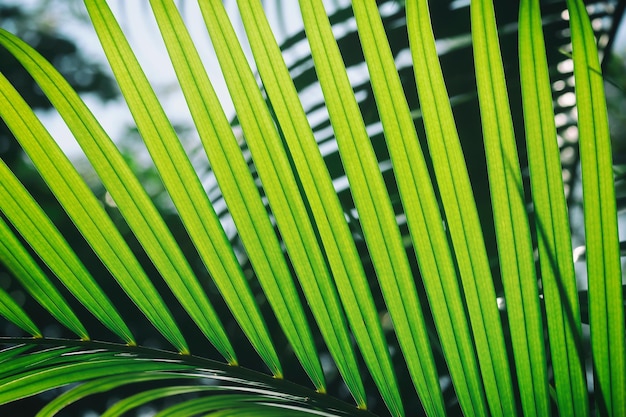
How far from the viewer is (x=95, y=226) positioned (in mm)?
628

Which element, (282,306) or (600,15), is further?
(600,15)

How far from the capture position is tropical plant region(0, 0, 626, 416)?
534 mm

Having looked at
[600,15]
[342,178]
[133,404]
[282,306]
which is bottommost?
[133,404]

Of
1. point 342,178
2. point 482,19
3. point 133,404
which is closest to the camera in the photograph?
point 482,19

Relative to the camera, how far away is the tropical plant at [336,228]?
534 millimetres

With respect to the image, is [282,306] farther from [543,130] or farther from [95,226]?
[543,130]

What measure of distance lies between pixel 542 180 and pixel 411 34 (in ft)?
0.70

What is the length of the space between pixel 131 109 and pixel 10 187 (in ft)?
0.60

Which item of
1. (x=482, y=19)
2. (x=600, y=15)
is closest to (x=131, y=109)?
(x=482, y=19)

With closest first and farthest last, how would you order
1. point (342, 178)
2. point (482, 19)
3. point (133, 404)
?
1. point (482, 19)
2. point (133, 404)
3. point (342, 178)

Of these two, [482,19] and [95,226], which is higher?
[482,19]

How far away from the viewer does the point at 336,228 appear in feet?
1.98

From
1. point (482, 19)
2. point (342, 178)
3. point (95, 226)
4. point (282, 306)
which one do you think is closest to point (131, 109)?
point (95, 226)

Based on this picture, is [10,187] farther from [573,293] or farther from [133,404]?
[573,293]
